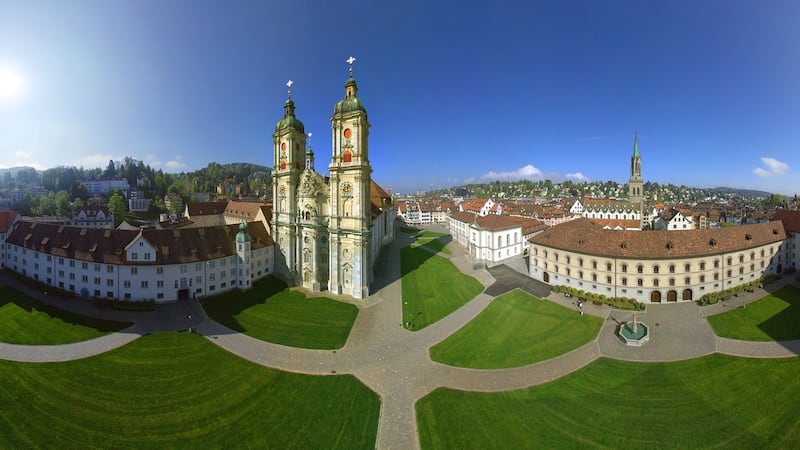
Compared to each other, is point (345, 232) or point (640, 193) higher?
point (640, 193)

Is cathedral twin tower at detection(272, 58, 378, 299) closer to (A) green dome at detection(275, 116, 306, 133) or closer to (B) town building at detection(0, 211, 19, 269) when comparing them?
Result: (A) green dome at detection(275, 116, 306, 133)

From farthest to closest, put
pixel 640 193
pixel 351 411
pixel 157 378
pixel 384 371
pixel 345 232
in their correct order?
pixel 640 193, pixel 345 232, pixel 384 371, pixel 157 378, pixel 351 411

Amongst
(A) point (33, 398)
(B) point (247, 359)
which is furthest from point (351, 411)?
(A) point (33, 398)

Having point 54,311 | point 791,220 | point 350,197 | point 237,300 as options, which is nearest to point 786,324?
point 791,220

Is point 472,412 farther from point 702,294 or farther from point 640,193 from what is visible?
point 640,193

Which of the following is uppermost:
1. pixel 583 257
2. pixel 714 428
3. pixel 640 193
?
pixel 640 193

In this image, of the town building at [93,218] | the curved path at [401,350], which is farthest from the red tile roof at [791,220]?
the town building at [93,218]

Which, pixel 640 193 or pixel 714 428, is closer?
pixel 714 428
